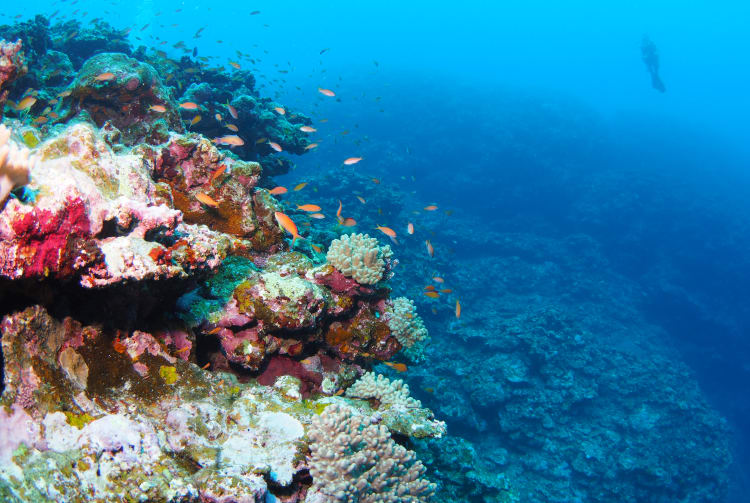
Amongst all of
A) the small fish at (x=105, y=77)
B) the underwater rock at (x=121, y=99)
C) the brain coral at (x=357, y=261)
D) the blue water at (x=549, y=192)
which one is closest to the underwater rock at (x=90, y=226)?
the brain coral at (x=357, y=261)

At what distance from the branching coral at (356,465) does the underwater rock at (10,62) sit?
5.76 m

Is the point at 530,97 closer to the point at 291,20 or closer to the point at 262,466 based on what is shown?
the point at 262,466

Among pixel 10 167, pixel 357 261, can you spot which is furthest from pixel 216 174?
pixel 10 167

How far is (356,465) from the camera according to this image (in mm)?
3061

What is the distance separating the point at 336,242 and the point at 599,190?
3466cm

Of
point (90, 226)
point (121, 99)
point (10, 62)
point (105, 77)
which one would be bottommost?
point (121, 99)

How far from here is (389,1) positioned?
4840 inches

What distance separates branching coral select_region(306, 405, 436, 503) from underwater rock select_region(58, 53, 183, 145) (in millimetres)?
7123

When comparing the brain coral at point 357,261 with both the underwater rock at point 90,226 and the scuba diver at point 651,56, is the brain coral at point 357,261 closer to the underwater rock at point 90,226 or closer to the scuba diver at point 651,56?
the underwater rock at point 90,226

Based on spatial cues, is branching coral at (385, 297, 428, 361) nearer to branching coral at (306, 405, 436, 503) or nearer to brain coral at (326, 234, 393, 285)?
brain coral at (326, 234, 393, 285)

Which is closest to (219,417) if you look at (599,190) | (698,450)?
(698,450)

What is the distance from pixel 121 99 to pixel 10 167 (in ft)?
23.9

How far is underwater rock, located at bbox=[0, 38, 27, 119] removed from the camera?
444 cm

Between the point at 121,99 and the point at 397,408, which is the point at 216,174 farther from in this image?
the point at 121,99
